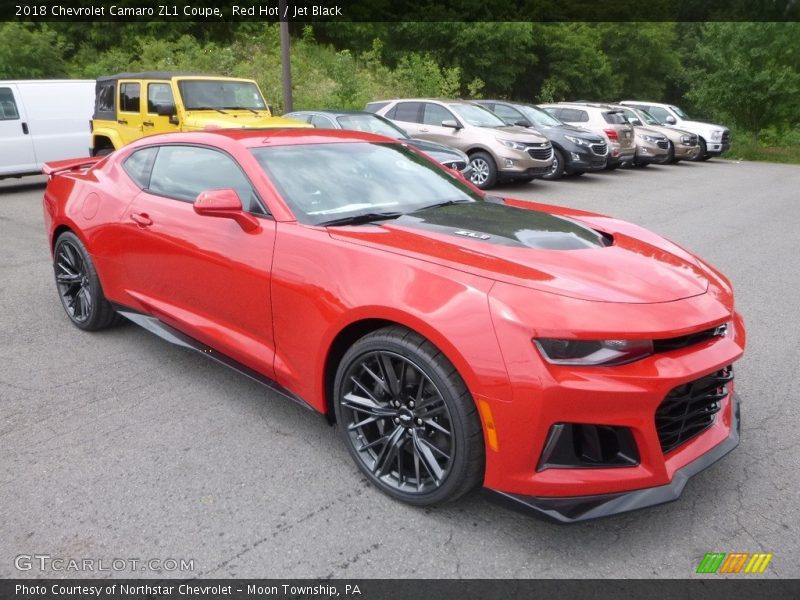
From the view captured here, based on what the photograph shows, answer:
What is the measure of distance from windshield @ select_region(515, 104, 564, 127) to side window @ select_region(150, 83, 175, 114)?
26.9 ft

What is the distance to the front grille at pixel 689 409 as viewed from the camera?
7.76 ft

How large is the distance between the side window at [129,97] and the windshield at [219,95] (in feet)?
3.59

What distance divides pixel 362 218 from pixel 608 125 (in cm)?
1475

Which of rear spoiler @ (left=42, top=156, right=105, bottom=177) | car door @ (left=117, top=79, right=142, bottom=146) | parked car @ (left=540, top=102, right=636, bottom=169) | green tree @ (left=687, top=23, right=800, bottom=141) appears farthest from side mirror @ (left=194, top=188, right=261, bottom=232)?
green tree @ (left=687, top=23, right=800, bottom=141)

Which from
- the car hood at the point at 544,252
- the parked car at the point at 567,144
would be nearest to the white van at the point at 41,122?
the parked car at the point at 567,144

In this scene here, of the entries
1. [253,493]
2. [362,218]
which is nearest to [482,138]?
[362,218]

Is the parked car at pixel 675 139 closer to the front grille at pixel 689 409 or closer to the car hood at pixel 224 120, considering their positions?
the car hood at pixel 224 120

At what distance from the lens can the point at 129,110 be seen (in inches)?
443

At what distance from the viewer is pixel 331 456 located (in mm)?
3109

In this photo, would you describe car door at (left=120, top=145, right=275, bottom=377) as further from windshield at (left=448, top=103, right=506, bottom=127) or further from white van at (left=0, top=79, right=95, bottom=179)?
windshield at (left=448, top=103, right=506, bottom=127)

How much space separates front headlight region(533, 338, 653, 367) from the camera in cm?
225

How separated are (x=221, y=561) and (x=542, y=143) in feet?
38.2

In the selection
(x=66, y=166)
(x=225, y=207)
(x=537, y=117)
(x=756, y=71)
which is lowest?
(x=66, y=166)

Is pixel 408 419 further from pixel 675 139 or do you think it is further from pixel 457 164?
pixel 675 139
